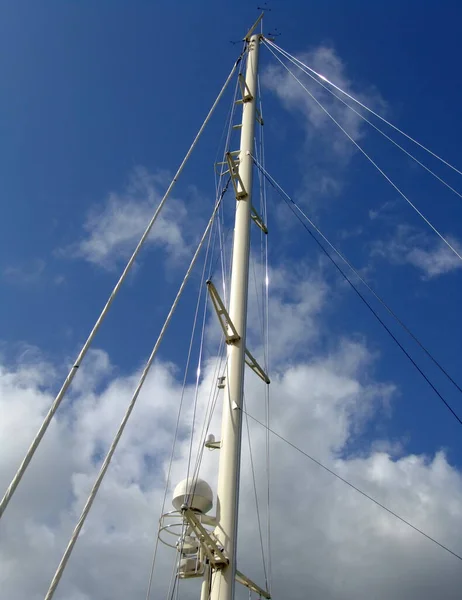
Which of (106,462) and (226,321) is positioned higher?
(226,321)

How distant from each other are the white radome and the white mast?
913 mm

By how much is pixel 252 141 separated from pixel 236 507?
29.2 ft

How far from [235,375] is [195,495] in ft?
7.64

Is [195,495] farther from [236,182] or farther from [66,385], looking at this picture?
[236,182]

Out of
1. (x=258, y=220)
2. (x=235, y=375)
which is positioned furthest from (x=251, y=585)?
(x=258, y=220)

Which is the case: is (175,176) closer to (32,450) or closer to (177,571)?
(32,450)

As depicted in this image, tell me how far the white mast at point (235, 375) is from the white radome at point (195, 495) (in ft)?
3.00

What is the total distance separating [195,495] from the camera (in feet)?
33.6

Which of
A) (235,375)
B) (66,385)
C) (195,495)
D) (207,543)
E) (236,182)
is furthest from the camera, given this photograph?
(236,182)

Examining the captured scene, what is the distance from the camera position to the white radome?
33.6 feet

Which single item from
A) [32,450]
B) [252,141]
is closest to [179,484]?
[32,450]

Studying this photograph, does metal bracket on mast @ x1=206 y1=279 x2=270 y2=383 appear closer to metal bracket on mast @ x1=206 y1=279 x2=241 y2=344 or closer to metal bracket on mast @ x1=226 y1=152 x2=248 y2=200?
metal bracket on mast @ x1=206 y1=279 x2=241 y2=344

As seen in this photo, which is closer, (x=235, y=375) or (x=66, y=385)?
(x=66, y=385)

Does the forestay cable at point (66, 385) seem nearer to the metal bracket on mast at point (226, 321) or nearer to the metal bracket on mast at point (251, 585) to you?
the metal bracket on mast at point (226, 321)
